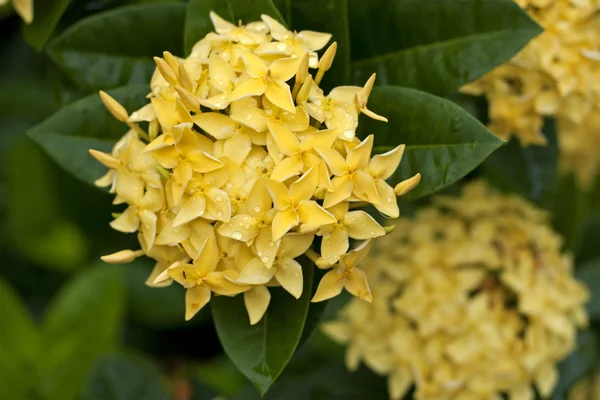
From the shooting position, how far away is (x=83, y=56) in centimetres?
91

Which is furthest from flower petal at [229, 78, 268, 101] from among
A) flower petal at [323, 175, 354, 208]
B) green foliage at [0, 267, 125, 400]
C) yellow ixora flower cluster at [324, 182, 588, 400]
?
green foliage at [0, 267, 125, 400]

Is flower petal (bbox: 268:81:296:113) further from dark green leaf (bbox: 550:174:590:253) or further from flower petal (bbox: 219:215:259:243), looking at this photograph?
dark green leaf (bbox: 550:174:590:253)

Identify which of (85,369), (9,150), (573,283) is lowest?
(85,369)

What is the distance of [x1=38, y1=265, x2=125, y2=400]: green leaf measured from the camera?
1.49 metres

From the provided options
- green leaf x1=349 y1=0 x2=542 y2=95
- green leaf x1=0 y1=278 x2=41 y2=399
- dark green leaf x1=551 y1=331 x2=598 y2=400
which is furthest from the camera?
green leaf x1=0 y1=278 x2=41 y2=399

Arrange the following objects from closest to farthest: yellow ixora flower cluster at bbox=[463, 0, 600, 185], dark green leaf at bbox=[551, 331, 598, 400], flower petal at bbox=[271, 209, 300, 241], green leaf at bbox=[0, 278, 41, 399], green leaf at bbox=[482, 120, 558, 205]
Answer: flower petal at bbox=[271, 209, 300, 241]
yellow ixora flower cluster at bbox=[463, 0, 600, 185]
green leaf at bbox=[482, 120, 558, 205]
dark green leaf at bbox=[551, 331, 598, 400]
green leaf at bbox=[0, 278, 41, 399]

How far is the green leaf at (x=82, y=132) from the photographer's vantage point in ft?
2.85

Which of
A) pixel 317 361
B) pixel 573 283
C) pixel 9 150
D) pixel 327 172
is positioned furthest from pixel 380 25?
pixel 9 150

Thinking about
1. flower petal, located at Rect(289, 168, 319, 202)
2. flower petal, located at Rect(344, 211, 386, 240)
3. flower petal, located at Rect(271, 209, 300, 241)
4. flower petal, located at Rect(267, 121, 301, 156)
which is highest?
flower petal, located at Rect(267, 121, 301, 156)

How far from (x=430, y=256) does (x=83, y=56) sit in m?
0.51

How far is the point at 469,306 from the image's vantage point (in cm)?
102

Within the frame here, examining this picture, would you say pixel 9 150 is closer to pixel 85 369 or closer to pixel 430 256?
pixel 85 369

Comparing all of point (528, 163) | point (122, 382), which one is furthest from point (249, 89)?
point (122, 382)

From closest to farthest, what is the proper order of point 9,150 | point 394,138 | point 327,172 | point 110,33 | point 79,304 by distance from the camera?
point 327,172 → point 394,138 → point 110,33 → point 79,304 → point 9,150
